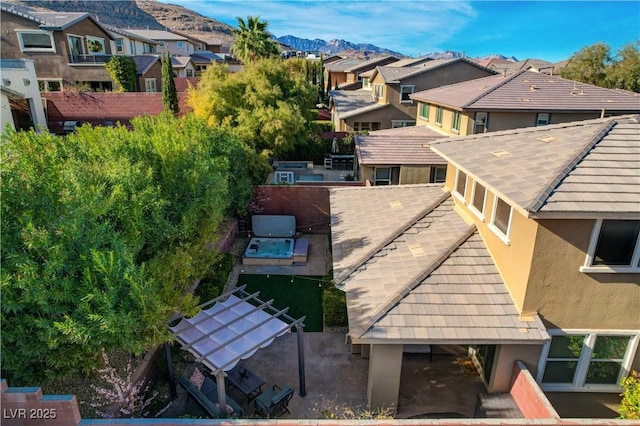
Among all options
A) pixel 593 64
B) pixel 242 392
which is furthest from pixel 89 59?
pixel 593 64

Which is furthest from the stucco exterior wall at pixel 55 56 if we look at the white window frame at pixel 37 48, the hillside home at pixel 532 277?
the hillside home at pixel 532 277

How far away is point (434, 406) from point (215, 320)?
247 inches

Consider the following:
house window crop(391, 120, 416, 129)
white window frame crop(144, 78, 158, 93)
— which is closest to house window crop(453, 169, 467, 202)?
house window crop(391, 120, 416, 129)

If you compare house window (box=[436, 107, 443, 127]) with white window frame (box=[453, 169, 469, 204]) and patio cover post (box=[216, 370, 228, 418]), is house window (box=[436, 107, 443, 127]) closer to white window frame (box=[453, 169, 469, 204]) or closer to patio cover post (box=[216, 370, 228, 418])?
white window frame (box=[453, 169, 469, 204])

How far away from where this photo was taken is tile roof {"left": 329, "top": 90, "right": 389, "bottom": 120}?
1390 inches

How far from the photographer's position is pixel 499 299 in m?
9.22

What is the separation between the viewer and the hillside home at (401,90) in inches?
1375

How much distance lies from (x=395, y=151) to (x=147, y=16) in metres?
164

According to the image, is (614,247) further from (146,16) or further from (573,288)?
(146,16)

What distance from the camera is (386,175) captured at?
884 inches

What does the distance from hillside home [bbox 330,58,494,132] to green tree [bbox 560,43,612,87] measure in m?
21.7

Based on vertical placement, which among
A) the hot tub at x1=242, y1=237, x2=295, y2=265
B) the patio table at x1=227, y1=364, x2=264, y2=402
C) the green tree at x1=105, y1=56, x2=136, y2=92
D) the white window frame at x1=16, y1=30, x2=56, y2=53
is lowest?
the patio table at x1=227, y1=364, x2=264, y2=402

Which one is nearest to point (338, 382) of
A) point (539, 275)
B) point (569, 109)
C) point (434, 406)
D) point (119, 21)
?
point (434, 406)

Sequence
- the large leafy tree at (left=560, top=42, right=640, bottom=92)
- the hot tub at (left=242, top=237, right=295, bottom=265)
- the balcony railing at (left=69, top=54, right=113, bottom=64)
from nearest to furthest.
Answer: the hot tub at (left=242, top=237, right=295, bottom=265) → the balcony railing at (left=69, top=54, right=113, bottom=64) → the large leafy tree at (left=560, top=42, right=640, bottom=92)
